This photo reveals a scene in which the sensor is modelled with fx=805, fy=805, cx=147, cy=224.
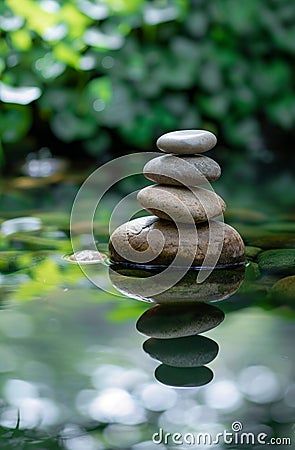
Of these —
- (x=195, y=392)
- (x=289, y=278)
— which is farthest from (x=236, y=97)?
(x=195, y=392)

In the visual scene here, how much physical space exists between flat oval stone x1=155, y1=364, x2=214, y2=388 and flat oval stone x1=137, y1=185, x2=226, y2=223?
0.51 m

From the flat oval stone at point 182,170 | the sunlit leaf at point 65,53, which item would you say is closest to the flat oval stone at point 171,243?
the flat oval stone at point 182,170

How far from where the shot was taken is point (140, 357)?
1.43m

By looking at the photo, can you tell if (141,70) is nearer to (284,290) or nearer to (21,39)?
(21,39)

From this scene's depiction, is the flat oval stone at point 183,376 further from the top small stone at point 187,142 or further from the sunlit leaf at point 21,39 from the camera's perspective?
the sunlit leaf at point 21,39

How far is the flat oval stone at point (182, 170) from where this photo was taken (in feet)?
6.05

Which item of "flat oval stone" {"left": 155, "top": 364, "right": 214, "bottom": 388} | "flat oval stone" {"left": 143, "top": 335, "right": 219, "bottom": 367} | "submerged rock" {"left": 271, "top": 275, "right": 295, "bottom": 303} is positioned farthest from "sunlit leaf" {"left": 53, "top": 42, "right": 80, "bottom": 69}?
"flat oval stone" {"left": 155, "top": 364, "right": 214, "bottom": 388}

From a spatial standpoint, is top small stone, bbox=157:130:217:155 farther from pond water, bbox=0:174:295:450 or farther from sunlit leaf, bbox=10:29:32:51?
sunlit leaf, bbox=10:29:32:51

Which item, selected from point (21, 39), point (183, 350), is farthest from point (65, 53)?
point (183, 350)

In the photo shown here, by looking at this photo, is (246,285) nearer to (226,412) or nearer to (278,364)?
(278,364)

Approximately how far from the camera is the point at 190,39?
3711mm

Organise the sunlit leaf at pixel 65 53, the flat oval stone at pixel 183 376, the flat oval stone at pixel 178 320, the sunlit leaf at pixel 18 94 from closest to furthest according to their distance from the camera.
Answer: the flat oval stone at pixel 183 376 → the flat oval stone at pixel 178 320 → the sunlit leaf at pixel 18 94 → the sunlit leaf at pixel 65 53

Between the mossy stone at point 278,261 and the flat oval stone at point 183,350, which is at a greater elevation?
the mossy stone at point 278,261

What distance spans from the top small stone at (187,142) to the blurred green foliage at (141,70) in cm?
143
